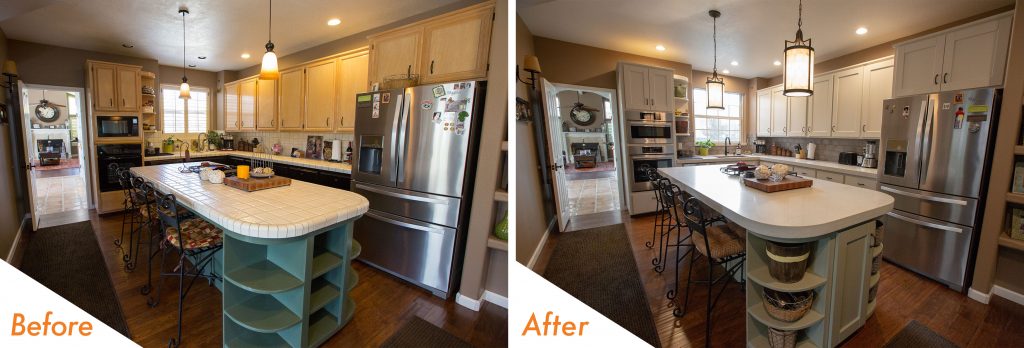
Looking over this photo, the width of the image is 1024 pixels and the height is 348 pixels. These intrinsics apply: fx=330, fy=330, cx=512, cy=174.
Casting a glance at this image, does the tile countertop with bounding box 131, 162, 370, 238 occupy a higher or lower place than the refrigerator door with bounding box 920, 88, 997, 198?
→ lower

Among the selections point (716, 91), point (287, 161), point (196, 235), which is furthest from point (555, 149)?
point (287, 161)

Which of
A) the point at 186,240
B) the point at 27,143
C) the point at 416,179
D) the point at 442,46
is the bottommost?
the point at 186,240

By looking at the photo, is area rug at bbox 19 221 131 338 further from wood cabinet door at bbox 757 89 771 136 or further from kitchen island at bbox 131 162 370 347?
wood cabinet door at bbox 757 89 771 136

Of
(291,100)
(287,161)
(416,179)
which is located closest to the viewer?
(416,179)

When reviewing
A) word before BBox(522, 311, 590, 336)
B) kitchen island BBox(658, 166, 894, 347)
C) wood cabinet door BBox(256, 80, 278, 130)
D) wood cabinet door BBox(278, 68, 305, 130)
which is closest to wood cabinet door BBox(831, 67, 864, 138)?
kitchen island BBox(658, 166, 894, 347)

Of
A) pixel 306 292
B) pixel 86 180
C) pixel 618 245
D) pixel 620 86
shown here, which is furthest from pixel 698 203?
pixel 86 180

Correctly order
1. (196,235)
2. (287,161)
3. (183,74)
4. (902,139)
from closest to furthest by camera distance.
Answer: (902,139) → (183,74) → (196,235) → (287,161)

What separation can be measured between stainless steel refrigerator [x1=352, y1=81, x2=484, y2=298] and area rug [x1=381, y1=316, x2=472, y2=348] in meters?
0.31

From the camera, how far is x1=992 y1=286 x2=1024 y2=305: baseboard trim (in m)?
0.64

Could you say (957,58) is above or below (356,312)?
above

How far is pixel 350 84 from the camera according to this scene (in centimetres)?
160

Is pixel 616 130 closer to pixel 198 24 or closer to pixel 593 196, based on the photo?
pixel 593 196

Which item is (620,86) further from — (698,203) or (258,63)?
(258,63)

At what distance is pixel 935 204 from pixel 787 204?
1.18ft
